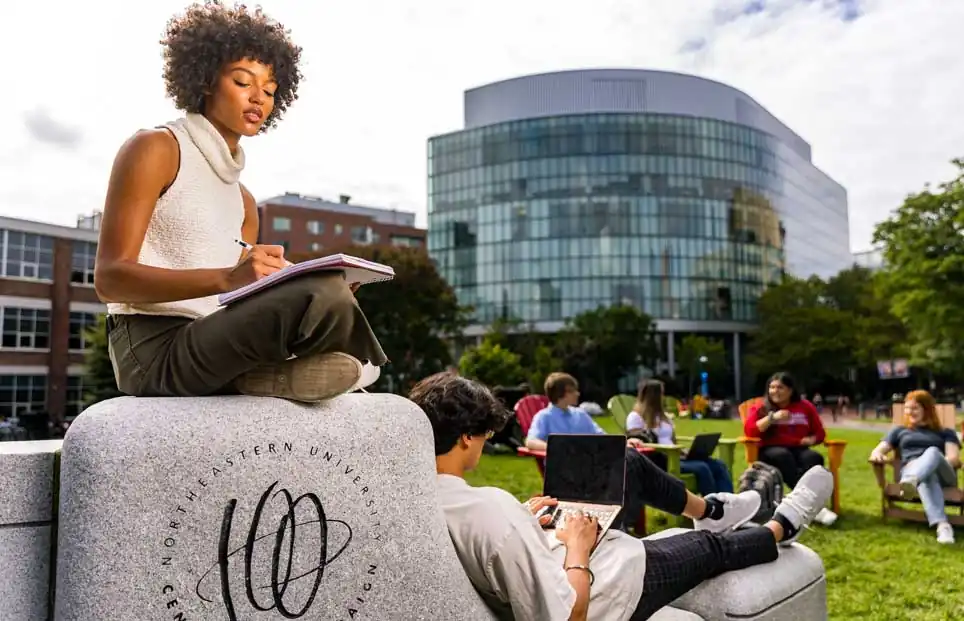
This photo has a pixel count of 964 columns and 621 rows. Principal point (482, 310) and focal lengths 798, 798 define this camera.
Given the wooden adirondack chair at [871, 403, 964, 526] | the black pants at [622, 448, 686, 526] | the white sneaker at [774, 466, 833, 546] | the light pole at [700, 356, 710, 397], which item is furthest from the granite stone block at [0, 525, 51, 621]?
the light pole at [700, 356, 710, 397]

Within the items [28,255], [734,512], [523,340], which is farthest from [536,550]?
[523,340]

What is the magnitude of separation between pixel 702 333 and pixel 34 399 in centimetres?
4468

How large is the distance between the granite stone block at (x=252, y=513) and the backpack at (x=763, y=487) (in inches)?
146

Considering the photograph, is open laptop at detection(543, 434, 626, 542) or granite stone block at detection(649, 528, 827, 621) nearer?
granite stone block at detection(649, 528, 827, 621)

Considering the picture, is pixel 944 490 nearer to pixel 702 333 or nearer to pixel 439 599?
pixel 439 599

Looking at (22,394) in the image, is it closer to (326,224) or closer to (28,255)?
(28,255)

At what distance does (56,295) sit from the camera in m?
35.2

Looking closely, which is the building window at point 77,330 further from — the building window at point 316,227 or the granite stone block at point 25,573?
the granite stone block at point 25,573

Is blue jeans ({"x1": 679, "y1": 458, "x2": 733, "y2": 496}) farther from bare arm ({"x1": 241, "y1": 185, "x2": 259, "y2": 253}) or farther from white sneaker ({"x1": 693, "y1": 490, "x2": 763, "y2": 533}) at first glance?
bare arm ({"x1": 241, "y1": 185, "x2": 259, "y2": 253})

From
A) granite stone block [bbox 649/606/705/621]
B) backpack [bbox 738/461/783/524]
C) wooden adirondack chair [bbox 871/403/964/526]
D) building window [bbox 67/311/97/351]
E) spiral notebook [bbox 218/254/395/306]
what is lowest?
wooden adirondack chair [bbox 871/403/964/526]

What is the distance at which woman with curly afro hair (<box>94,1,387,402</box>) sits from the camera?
178 centimetres

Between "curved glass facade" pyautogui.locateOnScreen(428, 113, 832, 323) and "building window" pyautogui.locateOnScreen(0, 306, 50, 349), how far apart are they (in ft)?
105

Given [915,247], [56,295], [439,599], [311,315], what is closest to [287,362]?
[311,315]

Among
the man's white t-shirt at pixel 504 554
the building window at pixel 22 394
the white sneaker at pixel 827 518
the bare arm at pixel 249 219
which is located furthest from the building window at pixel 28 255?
the man's white t-shirt at pixel 504 554
